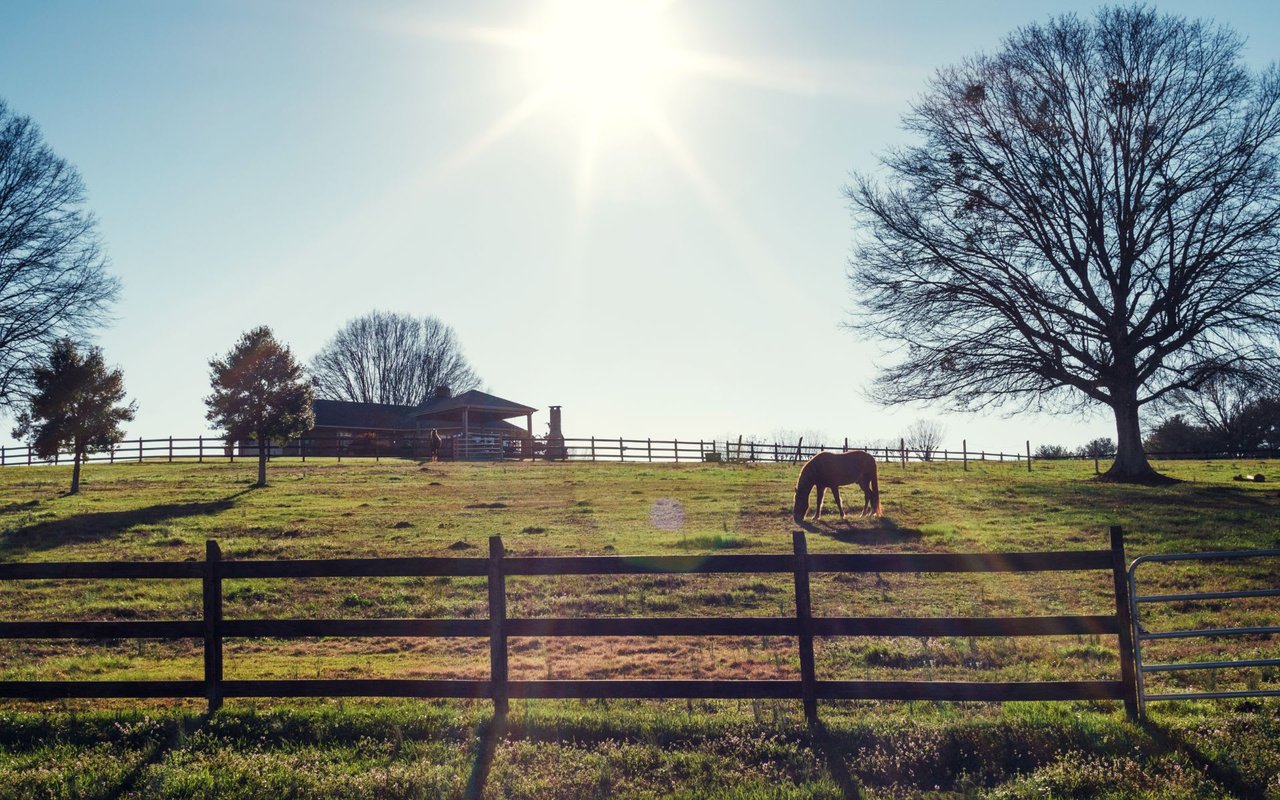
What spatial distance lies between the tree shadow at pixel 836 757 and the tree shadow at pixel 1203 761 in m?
2.20

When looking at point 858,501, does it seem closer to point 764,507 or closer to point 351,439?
point 764,507

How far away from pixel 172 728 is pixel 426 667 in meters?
3.54

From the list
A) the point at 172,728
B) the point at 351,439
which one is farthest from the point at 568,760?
the point at 351,439

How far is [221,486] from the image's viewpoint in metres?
32.7

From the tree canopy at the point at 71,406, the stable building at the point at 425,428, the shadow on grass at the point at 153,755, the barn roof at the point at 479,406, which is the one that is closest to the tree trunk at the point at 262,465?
the tree canopy at the point at 71,406

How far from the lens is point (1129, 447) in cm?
2989

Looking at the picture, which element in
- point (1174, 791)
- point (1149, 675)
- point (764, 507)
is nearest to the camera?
point (1174, 791)

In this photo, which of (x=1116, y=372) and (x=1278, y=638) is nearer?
(x=1278, y=638)

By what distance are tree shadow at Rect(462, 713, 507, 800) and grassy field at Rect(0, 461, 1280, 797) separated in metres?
0.03

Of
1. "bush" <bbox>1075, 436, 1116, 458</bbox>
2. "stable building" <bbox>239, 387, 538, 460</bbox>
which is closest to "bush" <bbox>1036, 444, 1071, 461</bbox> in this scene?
"bush" <bbox>1075, 436, 1116, 458</bbox>

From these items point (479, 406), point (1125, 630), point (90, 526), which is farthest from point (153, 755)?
point (479, 406)

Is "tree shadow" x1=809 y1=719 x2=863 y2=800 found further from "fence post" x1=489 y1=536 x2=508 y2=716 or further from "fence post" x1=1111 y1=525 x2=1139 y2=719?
"fence post" x1=489 y1=536 x2=508 y2=716

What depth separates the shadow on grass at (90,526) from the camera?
65.1ft

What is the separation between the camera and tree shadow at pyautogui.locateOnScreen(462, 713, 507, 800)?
5755 millimetres
